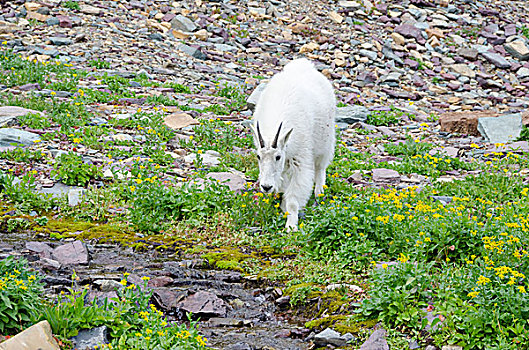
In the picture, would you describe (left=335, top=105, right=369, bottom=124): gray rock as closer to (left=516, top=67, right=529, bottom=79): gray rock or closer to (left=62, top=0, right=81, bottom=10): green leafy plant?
(left=516, top=67, right=529, bottom=79): gray rock

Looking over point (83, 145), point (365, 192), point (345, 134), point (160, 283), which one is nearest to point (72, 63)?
point (83, 145)

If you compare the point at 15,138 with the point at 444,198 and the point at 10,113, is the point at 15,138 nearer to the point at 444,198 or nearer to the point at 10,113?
the point at 10,113

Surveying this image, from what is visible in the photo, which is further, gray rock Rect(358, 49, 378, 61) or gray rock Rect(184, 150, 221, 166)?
gray rock Rect(358, 49, 378, 61)

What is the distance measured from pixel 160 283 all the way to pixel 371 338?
94.7 inches

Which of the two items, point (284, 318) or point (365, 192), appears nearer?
point (284, 318)

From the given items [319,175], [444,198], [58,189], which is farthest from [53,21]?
[444,198]

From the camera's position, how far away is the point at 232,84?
57.1 ft

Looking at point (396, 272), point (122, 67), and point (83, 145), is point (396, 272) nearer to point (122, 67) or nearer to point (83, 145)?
point (83, 145)

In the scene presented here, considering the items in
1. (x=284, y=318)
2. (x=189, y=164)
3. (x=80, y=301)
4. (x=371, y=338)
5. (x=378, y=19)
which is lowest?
(x=378, y=19)

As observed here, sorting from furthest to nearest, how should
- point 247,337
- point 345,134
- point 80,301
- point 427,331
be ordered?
point 345,134
point 247,337
point 427,331
point 80,301

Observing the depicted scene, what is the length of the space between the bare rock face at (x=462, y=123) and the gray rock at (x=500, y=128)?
0.38 meters

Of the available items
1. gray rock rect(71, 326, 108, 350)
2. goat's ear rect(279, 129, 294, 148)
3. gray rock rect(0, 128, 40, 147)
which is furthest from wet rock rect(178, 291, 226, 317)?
gray rock rect(0, 128, 40, 147)

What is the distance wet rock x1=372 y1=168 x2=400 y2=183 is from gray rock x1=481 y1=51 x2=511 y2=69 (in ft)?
47.5

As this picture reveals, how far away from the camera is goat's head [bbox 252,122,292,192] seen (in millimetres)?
8078
